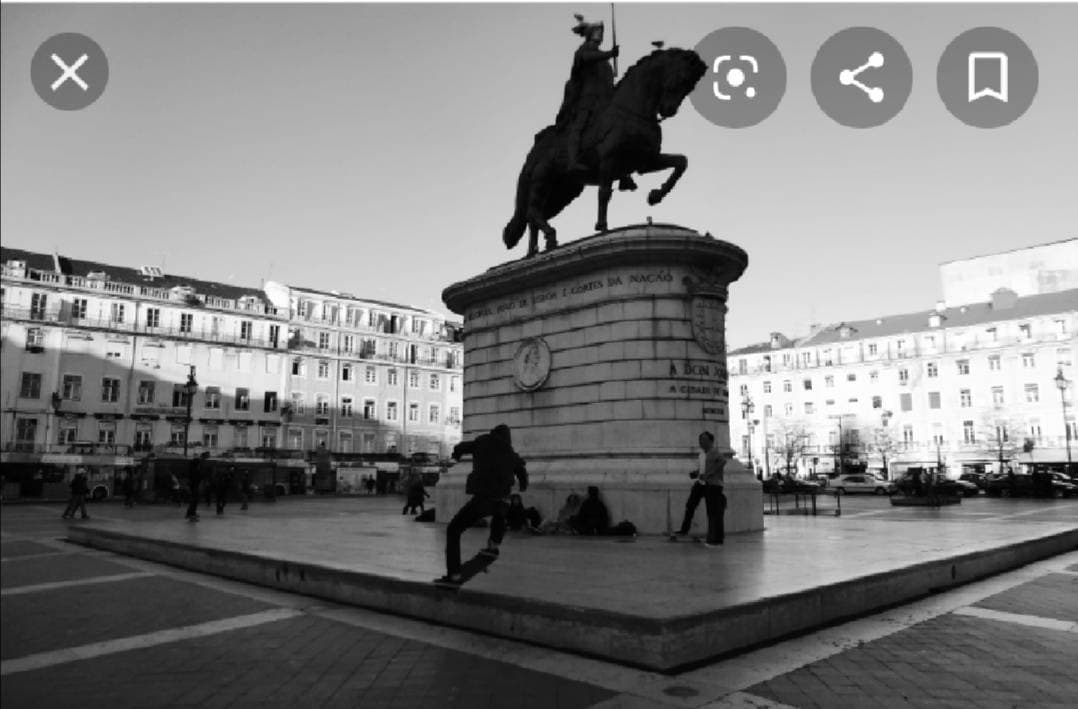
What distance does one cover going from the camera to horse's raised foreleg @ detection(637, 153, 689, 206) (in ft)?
53.8

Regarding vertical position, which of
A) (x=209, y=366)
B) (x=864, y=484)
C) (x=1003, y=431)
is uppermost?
(x=209, y=366)

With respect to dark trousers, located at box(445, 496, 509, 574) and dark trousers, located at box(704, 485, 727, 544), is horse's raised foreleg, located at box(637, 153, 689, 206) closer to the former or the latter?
dark trousers, located at box(704, 485, 727, 544)

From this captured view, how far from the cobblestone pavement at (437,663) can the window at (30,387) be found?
196ft

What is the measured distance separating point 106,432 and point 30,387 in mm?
6345

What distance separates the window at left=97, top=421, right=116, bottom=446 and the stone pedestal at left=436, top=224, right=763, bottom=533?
177 feet

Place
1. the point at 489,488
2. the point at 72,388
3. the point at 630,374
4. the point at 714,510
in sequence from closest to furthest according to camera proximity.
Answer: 1. the point at 489,488
2. the point at 714,510
3. the point at 630,374
4. the point at 72,388

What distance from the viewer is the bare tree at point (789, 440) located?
85062 mm

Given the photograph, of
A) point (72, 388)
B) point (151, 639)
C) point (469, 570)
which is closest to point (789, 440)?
point (72, 388)

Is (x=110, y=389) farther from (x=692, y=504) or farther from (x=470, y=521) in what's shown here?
(x=470, y=521)

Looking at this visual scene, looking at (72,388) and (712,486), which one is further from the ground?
(72,388)

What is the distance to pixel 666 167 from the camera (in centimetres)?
1650

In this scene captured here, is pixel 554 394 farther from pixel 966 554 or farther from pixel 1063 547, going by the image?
pixel 1063 547

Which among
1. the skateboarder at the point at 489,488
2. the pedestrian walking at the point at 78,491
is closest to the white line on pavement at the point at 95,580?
the skateboarder at the point at 489,488

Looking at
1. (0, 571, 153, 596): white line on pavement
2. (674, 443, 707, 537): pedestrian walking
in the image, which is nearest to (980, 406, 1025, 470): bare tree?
(674, 443, 707, 537): pedestrian walking
